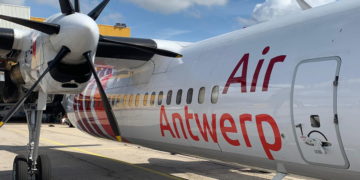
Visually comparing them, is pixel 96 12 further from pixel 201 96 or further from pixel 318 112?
pixel 318 112

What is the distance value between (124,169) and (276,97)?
23.4 ft

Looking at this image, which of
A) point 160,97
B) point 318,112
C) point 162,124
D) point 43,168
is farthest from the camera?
point 43,168

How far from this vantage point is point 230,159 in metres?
6.19

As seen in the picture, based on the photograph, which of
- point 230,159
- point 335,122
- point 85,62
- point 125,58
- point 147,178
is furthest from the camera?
point 147,178

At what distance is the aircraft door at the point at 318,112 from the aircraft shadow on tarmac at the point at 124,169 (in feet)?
17.5

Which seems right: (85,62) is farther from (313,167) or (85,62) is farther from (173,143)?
(313,167)

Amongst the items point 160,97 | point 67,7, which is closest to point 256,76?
point 160,97

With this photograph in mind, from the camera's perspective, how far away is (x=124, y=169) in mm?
11055

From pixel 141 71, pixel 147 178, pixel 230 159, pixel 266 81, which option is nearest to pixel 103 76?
pixel 141 71

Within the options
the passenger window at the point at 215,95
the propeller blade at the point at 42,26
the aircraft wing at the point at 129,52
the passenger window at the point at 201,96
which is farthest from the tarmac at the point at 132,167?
the propeller blade at the point at 42,26

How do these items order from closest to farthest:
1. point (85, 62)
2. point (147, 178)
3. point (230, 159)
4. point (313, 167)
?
point (313, 167) → point (230, 159) → point (85, 62) → point (147, 178)

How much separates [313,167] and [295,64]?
1376mm

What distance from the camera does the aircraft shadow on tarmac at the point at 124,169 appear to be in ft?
32.6

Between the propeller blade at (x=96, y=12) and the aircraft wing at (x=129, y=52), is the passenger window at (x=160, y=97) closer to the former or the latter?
the aircraft wing at (x=129, y=52)
